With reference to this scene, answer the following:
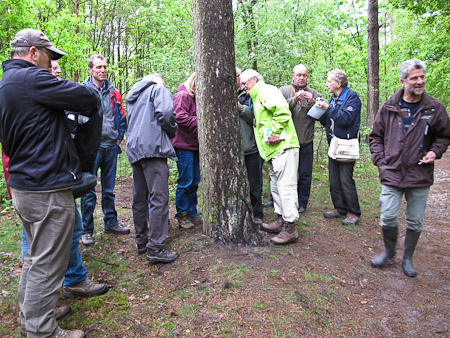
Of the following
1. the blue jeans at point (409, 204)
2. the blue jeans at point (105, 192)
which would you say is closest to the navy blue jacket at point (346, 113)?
the blue jeans at point (409, 204)

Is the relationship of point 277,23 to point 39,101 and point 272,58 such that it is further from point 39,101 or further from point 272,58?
point 39,101

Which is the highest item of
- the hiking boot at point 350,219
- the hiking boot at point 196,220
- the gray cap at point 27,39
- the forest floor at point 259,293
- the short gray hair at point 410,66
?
the gray cap at point 27,39

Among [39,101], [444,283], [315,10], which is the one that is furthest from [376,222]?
[315,10]

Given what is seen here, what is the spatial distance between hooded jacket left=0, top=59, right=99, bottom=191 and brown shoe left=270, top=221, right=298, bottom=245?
261 centimetres

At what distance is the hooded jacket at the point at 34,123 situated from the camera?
231cm

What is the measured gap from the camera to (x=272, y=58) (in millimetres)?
7691

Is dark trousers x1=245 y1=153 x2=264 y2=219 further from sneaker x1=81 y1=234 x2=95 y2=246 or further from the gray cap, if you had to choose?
the gray cap

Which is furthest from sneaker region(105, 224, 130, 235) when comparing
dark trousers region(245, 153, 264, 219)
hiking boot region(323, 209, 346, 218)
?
hiking boot region(323, 209, 346, 218)

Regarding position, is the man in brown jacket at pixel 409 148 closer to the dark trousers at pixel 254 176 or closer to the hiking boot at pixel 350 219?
the hiking boot at pixel 350 219

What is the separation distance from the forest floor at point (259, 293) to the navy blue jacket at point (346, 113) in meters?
1.72

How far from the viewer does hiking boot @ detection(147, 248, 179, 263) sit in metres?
3.61

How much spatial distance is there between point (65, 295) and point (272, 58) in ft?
21.7

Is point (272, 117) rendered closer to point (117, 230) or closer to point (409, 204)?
point (409, 204)

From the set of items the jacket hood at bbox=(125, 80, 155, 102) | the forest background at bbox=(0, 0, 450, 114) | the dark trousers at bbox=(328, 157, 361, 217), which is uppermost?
the forest background at bbox=(0, 0, 450, 114)
